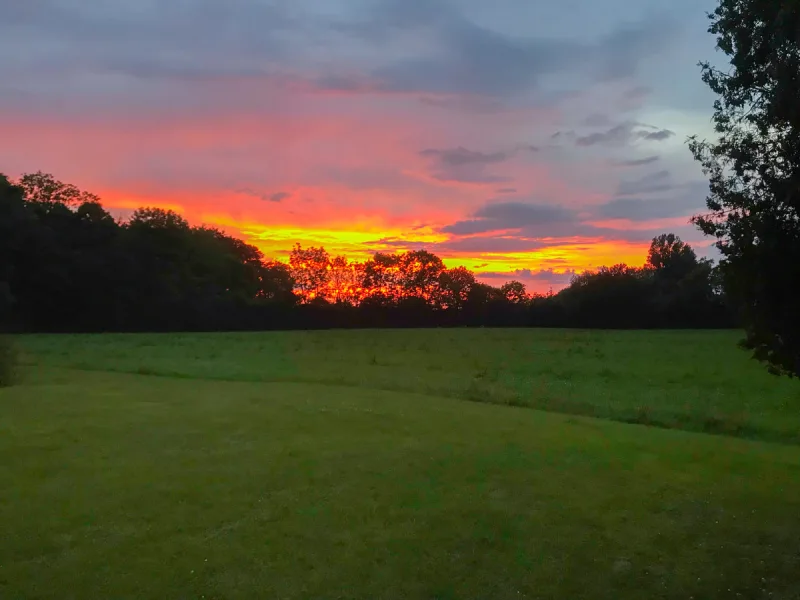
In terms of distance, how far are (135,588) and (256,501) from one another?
2.25 m

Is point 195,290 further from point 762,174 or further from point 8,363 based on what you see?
point 762,174

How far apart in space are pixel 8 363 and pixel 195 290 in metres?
53.4

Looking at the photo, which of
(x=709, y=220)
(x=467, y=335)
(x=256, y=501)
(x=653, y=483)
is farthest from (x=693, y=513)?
(x=467, y=335)

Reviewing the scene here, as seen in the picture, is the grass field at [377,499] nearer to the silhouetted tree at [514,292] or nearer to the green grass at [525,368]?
the green grass at [525,368]

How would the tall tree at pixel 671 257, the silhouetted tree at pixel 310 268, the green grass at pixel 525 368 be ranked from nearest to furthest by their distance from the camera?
1. the green grass at pixel 525 368
2. the tall tree at pixel 671 257
3. the silhouetted tree at pixel 310 268

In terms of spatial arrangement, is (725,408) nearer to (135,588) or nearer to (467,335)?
(135,588)

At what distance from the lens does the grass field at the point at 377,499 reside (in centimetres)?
591

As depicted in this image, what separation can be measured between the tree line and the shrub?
34417mm

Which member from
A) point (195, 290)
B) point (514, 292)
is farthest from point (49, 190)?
point (514, 292)

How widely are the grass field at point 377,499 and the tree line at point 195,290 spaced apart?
42393mm

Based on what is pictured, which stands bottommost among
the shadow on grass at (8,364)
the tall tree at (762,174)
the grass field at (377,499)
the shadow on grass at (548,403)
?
the shadow on grass at (548,403)

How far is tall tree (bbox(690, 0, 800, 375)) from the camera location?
6949mm

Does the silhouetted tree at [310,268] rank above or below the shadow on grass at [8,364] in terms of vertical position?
above

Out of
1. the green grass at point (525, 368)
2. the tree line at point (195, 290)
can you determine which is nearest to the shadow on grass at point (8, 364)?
the green grass at point (525, 368)
